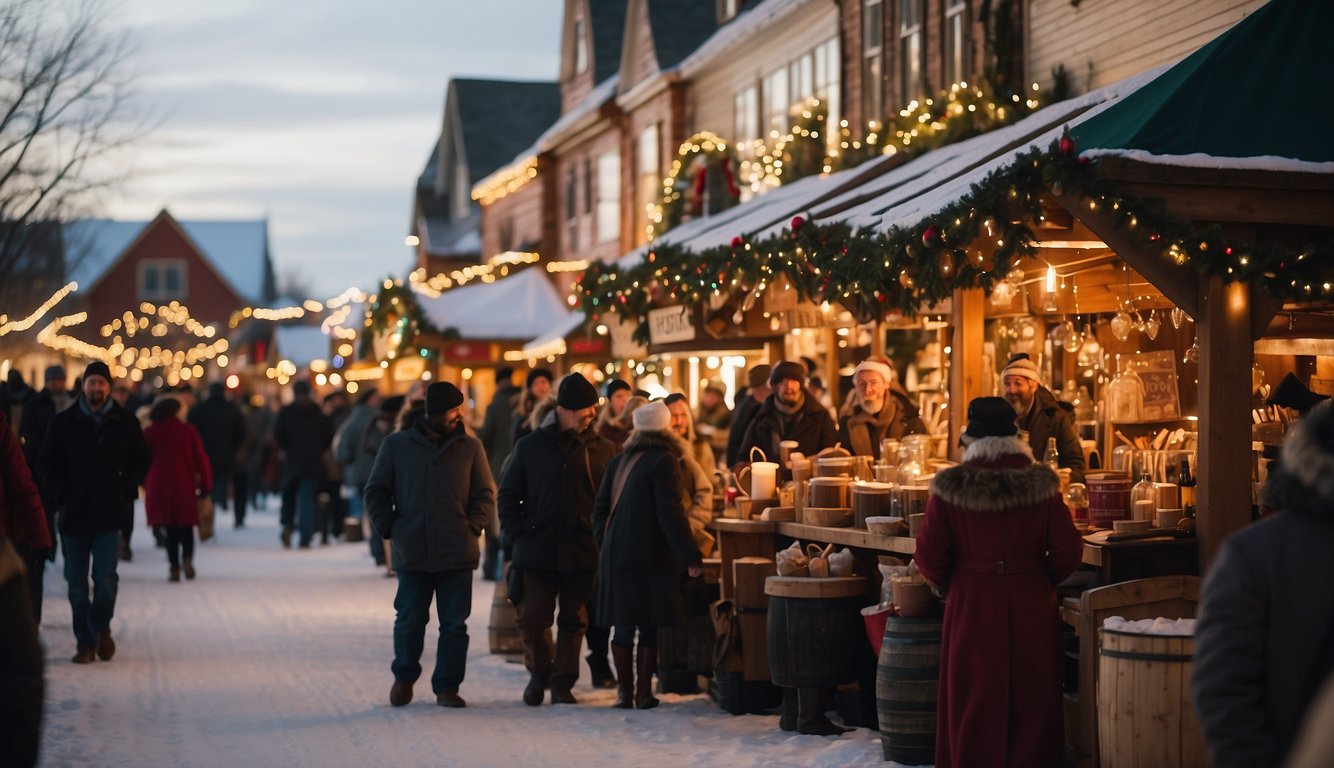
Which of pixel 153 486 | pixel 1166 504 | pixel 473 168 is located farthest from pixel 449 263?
pixel 1166 504

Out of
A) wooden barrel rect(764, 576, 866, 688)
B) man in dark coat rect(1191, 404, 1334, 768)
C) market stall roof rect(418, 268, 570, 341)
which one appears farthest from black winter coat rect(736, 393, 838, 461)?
market stall roof rect(418, 268, 570, 341)

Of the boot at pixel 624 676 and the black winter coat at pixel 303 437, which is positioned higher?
the black winter coat at pixel 303 437

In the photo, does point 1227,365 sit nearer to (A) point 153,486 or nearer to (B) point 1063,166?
(B) point 1063,166

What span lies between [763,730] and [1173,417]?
4210 millimetres

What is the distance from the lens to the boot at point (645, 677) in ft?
36.0

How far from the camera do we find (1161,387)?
12.7 m

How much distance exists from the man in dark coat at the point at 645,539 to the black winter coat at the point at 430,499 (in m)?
0.81

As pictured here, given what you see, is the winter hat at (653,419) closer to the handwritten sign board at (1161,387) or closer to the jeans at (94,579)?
the handwritten sign board at (1161,387)

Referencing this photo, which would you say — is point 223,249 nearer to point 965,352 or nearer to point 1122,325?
point 965,352

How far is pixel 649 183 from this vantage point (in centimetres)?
2912

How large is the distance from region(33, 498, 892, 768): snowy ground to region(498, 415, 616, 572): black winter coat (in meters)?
0.94

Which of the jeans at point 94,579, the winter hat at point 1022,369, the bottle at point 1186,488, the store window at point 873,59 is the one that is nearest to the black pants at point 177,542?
the jeans at point 94,579

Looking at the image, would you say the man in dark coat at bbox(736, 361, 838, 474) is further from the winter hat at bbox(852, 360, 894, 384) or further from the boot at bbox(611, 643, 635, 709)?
the boot at bbox(611, 643, 635, 709)

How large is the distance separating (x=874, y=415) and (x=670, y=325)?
4.63m
